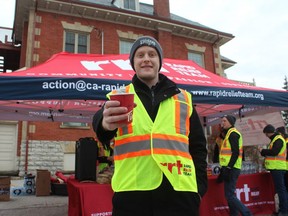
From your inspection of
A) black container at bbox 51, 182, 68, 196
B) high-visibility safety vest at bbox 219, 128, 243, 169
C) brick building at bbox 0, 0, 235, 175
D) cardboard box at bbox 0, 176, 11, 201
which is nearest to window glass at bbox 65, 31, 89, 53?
brick building at bbox 0, 0, 235, 175

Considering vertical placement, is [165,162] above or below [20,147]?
below

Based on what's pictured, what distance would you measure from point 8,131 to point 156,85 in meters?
15.2

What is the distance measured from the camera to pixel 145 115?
6.49ft

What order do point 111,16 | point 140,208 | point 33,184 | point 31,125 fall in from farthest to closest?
point 111,16 < point 31,125 < point 33,184 < point 140,208

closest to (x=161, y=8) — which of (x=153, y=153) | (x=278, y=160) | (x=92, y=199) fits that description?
(x=278, y=160)

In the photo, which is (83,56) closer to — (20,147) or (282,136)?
(282,136)

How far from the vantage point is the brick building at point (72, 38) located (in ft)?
47.6

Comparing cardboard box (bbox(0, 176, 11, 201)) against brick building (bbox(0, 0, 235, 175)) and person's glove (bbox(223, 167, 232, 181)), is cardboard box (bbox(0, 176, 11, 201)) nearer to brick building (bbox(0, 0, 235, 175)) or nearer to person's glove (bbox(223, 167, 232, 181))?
brick building (bbox(0, 0, 235, 175))

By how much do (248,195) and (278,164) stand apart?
952 mm

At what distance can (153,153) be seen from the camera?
1890 millimetres

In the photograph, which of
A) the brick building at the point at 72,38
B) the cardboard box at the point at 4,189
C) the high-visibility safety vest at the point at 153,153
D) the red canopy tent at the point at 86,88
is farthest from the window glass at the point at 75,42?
the high-visibility safety vest at the point at 153,153

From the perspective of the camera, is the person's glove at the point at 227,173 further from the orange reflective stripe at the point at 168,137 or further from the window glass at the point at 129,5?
the window glass at the point at 129,5

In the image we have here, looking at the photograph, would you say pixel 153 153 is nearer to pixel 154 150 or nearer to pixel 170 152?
pixel 154 150

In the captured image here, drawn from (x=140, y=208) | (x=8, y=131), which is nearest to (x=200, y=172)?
(x=140, y=208)
